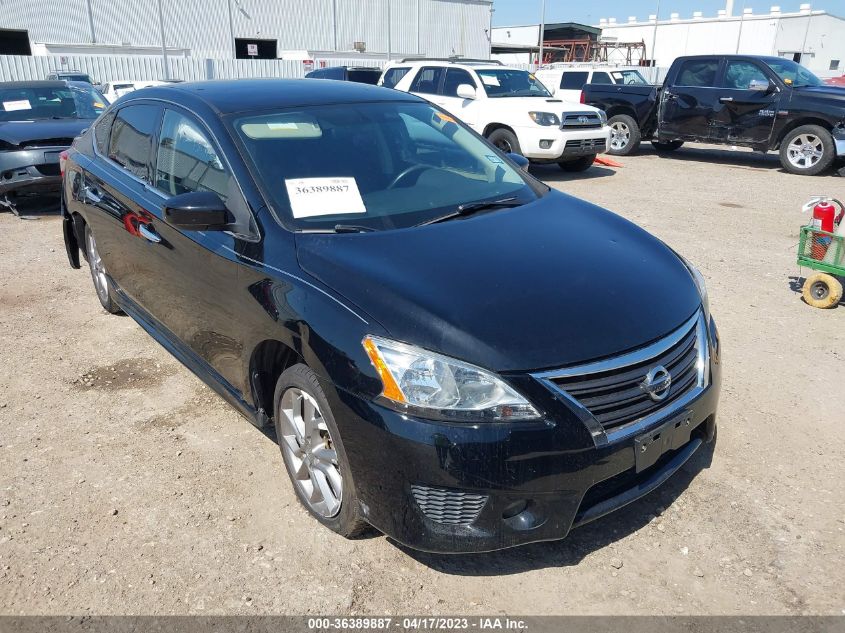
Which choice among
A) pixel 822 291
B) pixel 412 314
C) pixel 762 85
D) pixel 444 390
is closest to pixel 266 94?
pixel 412 314

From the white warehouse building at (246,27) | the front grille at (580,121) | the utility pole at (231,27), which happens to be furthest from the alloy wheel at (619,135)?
the utility pole at (231,27)

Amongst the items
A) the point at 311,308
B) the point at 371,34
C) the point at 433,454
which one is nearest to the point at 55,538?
the point at 311,308

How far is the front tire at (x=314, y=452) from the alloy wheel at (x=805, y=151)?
11832 millimetres

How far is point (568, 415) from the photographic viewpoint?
92.4 inches

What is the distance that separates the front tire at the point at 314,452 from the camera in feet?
8.61

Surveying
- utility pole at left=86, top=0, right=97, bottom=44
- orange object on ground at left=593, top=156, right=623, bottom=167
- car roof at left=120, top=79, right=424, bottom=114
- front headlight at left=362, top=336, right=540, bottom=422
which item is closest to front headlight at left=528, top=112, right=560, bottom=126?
orange object on ground at left=593, top=156, right=623, bottom=167

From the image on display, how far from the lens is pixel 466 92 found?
11.9m

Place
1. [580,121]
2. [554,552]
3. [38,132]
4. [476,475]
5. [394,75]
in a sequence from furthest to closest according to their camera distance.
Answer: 1. [394,75]
2. [580,121]
3. [38,132]
4. [554,552]
5. [476,475]

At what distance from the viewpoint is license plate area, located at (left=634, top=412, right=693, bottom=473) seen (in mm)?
2502

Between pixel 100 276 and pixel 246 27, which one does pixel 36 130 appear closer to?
pixel 100 276

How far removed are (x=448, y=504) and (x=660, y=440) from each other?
2.74ft

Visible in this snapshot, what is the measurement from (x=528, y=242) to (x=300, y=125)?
131cm

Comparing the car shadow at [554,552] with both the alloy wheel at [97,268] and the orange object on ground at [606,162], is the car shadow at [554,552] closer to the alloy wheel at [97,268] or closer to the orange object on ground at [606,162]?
the alloy wheel at [97,268]

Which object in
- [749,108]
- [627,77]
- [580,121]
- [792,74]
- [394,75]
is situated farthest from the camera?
[627,77]
